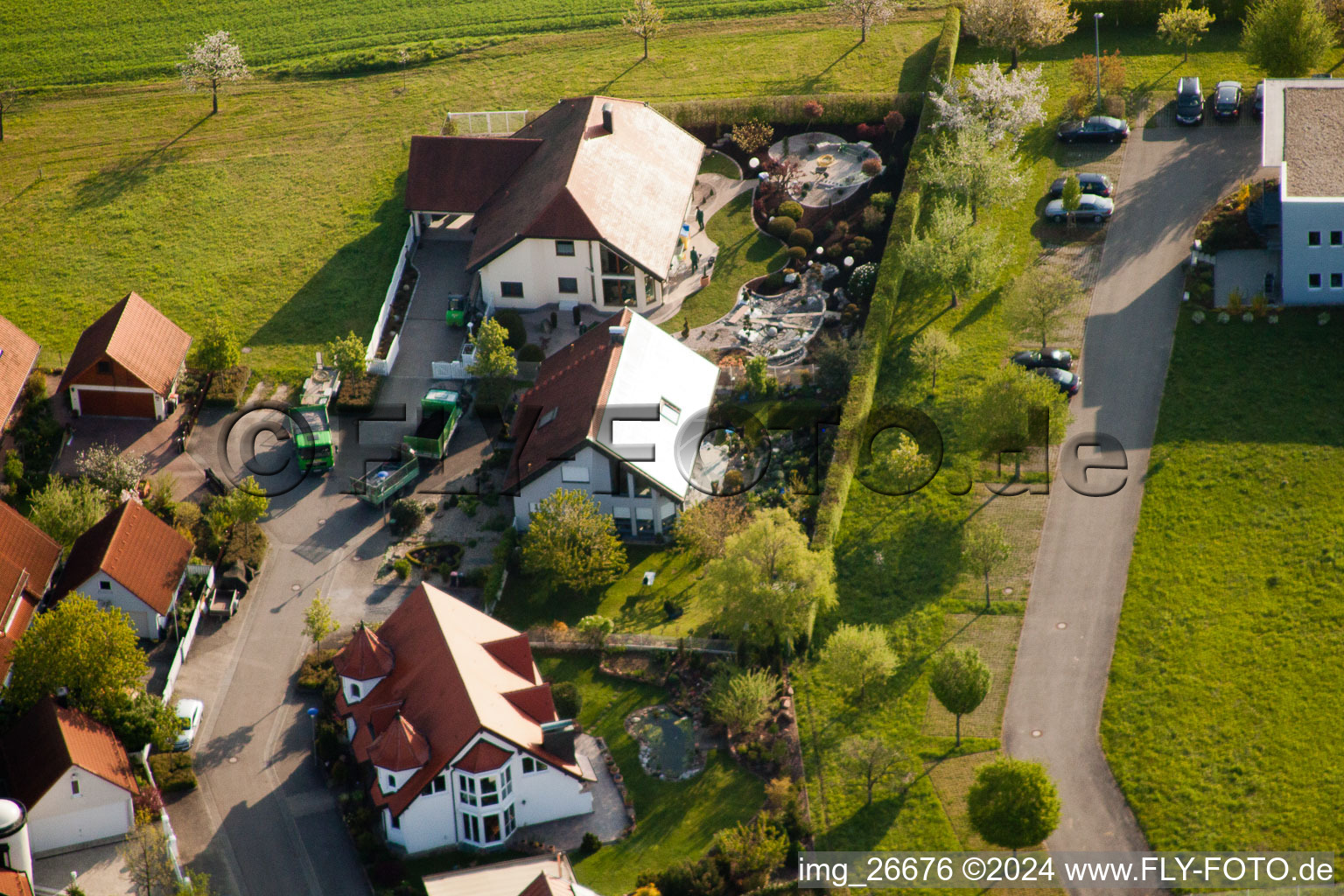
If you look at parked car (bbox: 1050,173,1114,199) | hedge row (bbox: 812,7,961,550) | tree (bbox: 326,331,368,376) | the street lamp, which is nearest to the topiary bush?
hedge row (bbox: 812,7,961,550)

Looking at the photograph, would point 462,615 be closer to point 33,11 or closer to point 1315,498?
point 1315,498

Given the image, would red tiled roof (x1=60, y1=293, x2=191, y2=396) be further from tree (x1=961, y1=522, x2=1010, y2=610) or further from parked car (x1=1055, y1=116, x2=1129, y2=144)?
parked car (x1=1055, y1=116, x2=1129, y2=144)

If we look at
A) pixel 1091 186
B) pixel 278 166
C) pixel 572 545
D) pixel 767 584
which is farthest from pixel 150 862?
pixel 1091 186

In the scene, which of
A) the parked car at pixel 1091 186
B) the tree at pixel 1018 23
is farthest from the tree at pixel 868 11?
the parked car at pixel 1091 186

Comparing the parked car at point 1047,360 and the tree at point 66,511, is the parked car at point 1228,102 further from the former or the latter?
the tree at point 66,511

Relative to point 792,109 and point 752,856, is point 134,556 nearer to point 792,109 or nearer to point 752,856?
point 752,856

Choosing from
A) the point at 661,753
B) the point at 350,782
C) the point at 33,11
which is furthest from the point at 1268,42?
the point at 33,11
